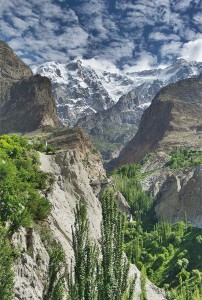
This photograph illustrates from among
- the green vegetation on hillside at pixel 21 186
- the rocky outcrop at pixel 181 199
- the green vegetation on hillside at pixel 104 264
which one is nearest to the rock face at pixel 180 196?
the rocky outcrop at pixel 181 199

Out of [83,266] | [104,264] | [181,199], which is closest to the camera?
[104,264]

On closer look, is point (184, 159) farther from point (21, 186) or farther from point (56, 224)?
point (21, 186)

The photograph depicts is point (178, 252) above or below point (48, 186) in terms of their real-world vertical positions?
above

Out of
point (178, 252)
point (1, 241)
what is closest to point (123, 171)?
point (178, 252)

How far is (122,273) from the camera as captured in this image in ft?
69.1

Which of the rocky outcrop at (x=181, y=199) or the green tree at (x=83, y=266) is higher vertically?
the rocky outcrop at (x=181, y=199)

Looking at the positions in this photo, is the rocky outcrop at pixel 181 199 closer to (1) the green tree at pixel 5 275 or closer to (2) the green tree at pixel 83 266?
(2) the green tree at pixel 83 266

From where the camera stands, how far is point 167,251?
98.4 metres

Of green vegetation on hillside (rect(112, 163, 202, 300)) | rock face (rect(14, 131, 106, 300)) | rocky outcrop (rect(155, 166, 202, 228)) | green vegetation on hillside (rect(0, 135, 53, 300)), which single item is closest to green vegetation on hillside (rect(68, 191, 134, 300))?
rock face (rect(14, 131, 106, 300))

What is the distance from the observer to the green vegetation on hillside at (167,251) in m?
81.1

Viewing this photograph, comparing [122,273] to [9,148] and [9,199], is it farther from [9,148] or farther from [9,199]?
[9,148]

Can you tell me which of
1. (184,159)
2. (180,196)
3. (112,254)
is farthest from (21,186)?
(184,159)

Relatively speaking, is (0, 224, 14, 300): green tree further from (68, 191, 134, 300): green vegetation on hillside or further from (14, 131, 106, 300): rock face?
(68, 191, 134, 300): green vegetation on hillside

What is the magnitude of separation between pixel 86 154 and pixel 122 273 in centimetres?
16329
